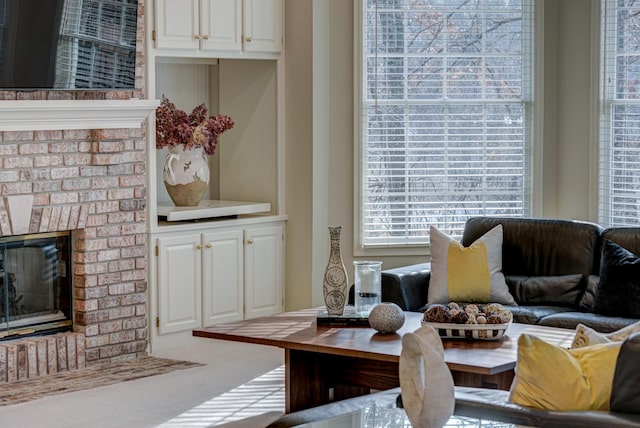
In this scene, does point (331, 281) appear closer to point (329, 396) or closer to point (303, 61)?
point (329, 396)

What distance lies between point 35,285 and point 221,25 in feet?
6.39

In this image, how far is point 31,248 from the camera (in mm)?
5988

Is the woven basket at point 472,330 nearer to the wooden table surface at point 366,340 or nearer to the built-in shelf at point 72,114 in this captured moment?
the wooden table surface at point 366,340

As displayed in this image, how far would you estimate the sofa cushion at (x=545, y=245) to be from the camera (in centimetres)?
614

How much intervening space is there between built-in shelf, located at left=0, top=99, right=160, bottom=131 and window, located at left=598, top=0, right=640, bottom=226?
287cm

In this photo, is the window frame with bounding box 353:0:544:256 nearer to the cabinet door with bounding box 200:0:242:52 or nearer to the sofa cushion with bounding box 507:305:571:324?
the cabinet door with bounding box 200:0:242:52

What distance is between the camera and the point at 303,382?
482cm

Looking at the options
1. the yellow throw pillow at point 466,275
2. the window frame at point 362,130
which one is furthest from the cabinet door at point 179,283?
the yellow throw pillow at point 466,275

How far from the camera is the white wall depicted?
7.03 m

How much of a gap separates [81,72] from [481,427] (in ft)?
11.5

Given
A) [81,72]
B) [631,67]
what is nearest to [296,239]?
[81,72]

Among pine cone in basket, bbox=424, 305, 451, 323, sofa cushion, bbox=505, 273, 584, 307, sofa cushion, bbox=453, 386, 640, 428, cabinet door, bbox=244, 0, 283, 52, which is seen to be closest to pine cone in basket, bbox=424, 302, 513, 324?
pine cone in basket, bbox=424, 305, 451, 323

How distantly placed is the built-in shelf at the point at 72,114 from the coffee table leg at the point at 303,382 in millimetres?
1951

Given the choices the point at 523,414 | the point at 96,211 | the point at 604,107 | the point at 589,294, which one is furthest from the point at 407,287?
the point at 523,414
